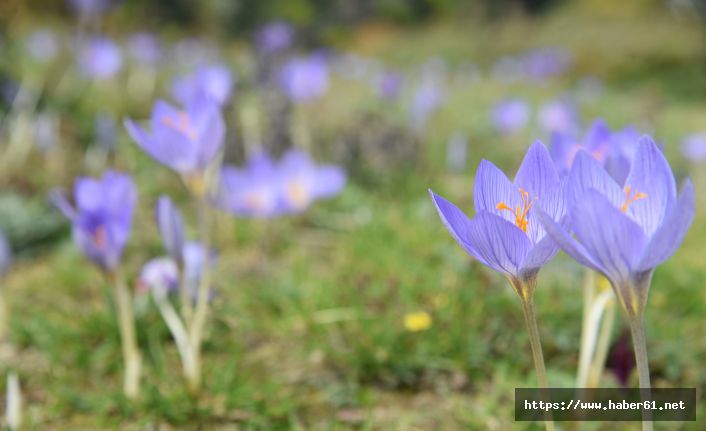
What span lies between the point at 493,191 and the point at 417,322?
1.25 m

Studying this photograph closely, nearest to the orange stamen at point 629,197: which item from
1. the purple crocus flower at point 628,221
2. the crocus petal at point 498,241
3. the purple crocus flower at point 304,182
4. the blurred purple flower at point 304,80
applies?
the purple crocus flower at point 628,221

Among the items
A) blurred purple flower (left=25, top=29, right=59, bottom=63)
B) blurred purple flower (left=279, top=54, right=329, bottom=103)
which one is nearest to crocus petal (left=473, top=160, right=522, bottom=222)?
blurred purple flower (left=279, top=54, right=329, bottom=103)

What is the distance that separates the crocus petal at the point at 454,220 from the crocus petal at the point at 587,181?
133mm

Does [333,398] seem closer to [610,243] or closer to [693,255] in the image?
[610,243]

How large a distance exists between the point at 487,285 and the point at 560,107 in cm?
227

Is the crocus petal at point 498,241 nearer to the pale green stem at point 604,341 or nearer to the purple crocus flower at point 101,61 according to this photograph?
the pale green stem at point 604,341

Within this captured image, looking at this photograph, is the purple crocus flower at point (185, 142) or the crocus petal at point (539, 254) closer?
the crocus petal at point (539, 254)

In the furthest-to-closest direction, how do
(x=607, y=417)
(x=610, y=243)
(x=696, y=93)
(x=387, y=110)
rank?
(x=696, y=93) → (x=387, y=110) → (x=607, y=417) → (x=610, y=243)

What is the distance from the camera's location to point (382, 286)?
99.0 inches

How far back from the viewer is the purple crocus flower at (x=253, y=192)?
114 inches

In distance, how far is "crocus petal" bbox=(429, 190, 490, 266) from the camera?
2.99ft

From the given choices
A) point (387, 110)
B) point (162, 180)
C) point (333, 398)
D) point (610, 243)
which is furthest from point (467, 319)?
point (387, 110)

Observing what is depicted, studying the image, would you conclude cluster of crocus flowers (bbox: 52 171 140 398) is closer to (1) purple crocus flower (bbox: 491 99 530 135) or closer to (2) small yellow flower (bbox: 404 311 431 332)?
(2) small yellow flower (bbox: 404 311 431 332)

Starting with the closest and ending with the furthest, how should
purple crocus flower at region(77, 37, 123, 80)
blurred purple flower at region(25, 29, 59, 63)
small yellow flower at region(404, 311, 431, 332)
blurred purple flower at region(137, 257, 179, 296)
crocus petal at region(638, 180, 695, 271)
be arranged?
crocus petal at region(638, 180, 695, 271) → blurred purple flower at region(137, 257, 179, 296) → small yellow flower at region(404, 311, 431, 332) → purple crocus flower at region(77, 37, 123, 80) → blurred purple flower at region(25, 29, 59, 63)
